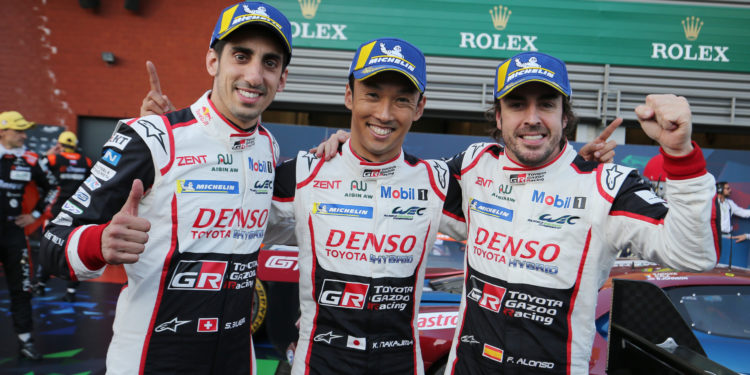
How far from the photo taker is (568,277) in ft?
6.18

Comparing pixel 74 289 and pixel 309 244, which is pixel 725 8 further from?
pixel 74 289

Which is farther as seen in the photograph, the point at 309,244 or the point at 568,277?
the point at 309,244

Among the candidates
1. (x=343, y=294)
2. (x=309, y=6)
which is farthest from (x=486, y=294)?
(x=309, y=6)

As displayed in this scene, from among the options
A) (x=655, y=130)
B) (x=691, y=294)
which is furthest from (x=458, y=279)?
(x=655, y=130)

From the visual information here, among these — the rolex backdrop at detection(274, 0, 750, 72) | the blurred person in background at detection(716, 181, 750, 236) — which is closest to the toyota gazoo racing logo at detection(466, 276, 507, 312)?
the blurred person in background at detection(716, 181, 750, 236)

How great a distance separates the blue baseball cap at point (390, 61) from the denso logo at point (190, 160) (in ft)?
2.40

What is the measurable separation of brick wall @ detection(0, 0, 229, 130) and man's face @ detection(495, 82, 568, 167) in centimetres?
869

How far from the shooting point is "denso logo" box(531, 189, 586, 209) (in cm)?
191

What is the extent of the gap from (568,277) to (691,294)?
5.11ft

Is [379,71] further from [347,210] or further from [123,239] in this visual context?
[123,239]

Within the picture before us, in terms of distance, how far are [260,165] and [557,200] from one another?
49.5 inches

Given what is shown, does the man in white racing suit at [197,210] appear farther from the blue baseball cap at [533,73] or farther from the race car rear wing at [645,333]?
the race car rear wing at [645,333]

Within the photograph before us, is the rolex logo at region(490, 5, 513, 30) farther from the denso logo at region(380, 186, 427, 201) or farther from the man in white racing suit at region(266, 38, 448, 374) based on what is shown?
the denso logo at region(380, 186, 427, 201)

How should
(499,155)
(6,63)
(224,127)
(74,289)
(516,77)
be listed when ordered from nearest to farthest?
(224,127)
(516,77)
(499,155)
(74,289)
(6,63)
